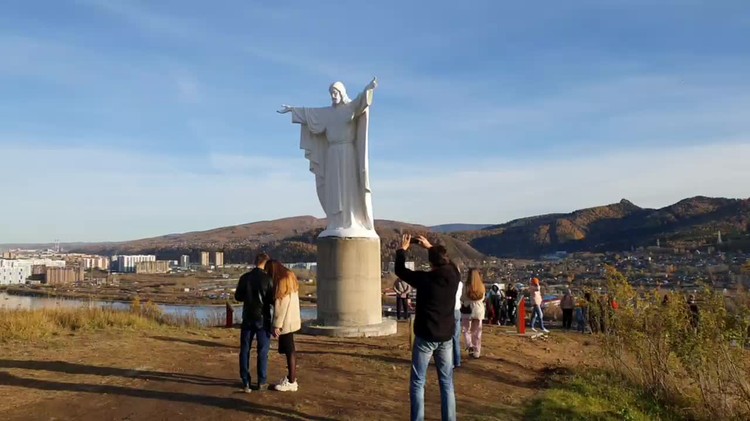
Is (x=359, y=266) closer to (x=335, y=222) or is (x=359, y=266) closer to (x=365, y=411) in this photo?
(x=335, y=222)

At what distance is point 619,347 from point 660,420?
1862 mm

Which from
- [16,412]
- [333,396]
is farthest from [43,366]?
[333,396]

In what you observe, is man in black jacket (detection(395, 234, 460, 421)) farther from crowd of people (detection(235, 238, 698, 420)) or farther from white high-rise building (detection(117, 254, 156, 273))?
white high-rise building (detection(117, 254, 156, 273))

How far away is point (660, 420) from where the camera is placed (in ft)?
28.4

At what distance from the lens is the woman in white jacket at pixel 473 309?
10.5 metres

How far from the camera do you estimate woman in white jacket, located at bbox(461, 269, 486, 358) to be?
10.5 metres

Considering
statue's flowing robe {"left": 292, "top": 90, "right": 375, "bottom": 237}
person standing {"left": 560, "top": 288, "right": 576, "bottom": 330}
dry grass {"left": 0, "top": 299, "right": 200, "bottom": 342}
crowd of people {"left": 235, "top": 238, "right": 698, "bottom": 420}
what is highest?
statue's flowing robe {"left": 292, "top": 90, "right": 375, "bottom": 237}

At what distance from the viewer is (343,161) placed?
549 inches

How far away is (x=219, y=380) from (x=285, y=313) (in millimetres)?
1646

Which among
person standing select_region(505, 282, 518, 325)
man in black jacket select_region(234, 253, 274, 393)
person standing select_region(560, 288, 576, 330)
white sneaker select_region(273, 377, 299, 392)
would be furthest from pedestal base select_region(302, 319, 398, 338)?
person standing select_region(505, 282, 518, 325)

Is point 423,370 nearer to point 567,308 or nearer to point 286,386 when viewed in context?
point 286,386

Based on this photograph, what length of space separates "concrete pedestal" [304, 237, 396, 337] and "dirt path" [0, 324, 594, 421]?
2.27ft

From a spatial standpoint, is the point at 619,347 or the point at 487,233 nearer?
the point at 619,347

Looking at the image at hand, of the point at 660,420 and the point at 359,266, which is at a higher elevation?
the point at 359,266
